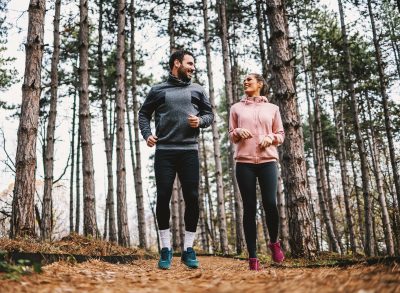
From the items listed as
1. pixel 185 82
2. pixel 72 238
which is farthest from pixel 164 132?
pixel 72 238

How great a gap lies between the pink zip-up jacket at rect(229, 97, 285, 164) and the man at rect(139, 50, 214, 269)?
1.34 feet

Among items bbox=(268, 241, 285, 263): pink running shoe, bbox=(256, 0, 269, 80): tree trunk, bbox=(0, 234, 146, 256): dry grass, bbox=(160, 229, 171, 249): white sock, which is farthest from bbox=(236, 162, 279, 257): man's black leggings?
bbox=(256, 0, 269, 80): tree trunk

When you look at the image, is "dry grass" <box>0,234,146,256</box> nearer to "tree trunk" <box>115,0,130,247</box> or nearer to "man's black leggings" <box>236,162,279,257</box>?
"man's black leggings" <box>236,162,279,257</box>

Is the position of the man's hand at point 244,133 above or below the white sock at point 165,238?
above

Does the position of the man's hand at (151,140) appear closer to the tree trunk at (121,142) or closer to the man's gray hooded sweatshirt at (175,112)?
the man's gray hooded sweatshirt at (175,112)

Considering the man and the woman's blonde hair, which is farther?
the woman's blonde hair

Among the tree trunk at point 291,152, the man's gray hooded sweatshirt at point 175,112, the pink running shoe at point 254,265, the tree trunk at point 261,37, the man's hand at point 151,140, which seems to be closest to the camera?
the pink running shoe at point 254,265

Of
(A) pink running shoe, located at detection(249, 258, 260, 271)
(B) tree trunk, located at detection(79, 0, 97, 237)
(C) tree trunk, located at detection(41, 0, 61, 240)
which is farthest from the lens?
(C) tree trunk, located at detection(41, 0, 61, 240)

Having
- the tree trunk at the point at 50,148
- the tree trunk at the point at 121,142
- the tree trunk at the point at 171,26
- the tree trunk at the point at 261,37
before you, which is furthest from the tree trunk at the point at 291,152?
the tree trunk at the point at 171,26

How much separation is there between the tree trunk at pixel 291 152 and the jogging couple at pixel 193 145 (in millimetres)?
1191

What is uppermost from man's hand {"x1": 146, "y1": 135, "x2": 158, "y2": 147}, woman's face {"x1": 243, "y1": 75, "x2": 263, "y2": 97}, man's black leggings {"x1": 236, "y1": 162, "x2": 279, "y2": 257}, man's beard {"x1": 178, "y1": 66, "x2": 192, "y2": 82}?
man's beard {"x1": 178, "y1": 66, "x2": 192, "y2": 82}

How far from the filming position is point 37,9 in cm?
598

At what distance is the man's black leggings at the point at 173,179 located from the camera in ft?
13.1

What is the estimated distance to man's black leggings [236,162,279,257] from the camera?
12.4 ft
